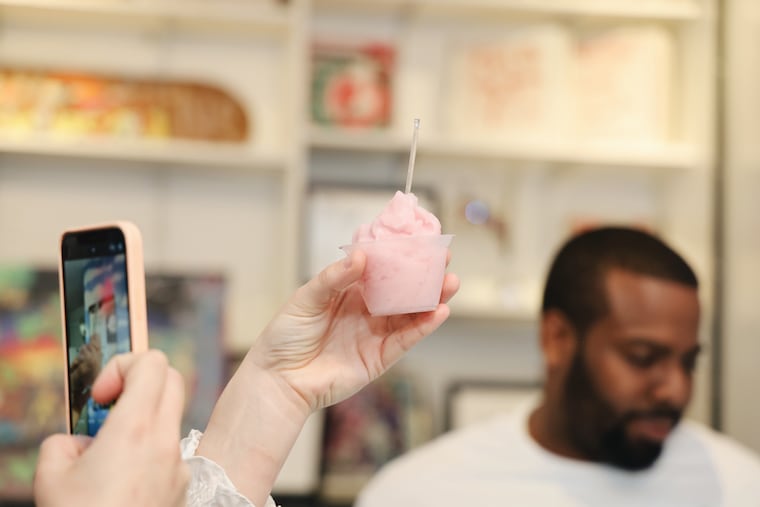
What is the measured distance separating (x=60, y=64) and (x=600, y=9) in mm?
1544

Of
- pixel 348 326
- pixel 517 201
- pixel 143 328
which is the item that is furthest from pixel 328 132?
pixel 143 328

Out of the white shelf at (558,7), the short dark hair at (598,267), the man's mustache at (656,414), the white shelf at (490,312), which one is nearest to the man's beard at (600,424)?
the man's mustache at (656,414)

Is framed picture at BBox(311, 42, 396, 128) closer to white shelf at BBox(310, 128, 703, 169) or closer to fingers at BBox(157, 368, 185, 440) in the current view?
white shelf at BBox(310, 128, 703, 169)

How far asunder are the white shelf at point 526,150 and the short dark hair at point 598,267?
2.01 feet

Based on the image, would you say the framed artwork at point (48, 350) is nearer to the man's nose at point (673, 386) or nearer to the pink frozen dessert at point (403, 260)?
the man's nose at point (673, 386)

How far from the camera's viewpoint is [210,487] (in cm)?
97

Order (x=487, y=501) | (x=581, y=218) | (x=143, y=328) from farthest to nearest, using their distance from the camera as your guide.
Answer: (x=581, y=218)
(x=487, y=501)
(x=143, y=328)

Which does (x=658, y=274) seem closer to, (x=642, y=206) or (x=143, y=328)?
(x=642, y=206)

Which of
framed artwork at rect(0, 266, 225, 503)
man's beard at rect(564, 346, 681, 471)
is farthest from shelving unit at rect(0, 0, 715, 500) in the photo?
man's beard at rect(564, 346, 681, 471)

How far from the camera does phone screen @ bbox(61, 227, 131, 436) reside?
2.60ft

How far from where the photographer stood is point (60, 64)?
2635mm

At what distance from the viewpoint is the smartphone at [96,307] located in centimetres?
78

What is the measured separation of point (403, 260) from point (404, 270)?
0.03 feet

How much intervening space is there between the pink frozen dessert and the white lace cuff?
0.23 metres
